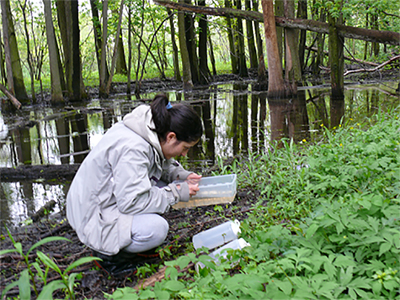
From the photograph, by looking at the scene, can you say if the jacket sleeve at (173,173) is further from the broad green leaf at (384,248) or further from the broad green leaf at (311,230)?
the broad green leaf at (384,248)

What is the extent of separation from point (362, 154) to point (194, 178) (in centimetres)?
156

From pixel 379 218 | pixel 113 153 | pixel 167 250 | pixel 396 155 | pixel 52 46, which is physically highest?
pixel 52 46

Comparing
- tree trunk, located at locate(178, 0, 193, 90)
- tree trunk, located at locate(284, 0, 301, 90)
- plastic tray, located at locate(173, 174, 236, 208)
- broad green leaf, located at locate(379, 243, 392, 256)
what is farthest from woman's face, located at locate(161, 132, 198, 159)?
tree trunk, located at locate(178, 0, 193, 90)

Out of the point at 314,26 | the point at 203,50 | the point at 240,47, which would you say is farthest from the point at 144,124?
the point at 240,47

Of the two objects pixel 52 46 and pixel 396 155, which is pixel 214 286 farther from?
pixel 52 46

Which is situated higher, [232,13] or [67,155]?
[232,13]

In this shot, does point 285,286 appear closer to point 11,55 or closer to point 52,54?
point 52,54

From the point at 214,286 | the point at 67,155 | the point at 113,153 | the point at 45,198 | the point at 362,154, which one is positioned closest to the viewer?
the point at 214,286

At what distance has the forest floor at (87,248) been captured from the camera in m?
2.49

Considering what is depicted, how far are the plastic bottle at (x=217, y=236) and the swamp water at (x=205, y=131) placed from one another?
75.2 inches

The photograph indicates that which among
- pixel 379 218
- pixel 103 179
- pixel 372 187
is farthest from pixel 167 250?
pixel 372 187

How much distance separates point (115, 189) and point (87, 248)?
799mm

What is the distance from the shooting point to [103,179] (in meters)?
2.47

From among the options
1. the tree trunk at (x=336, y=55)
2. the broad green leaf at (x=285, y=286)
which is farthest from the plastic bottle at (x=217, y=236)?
the tree trunk at (x=336, y=55)
